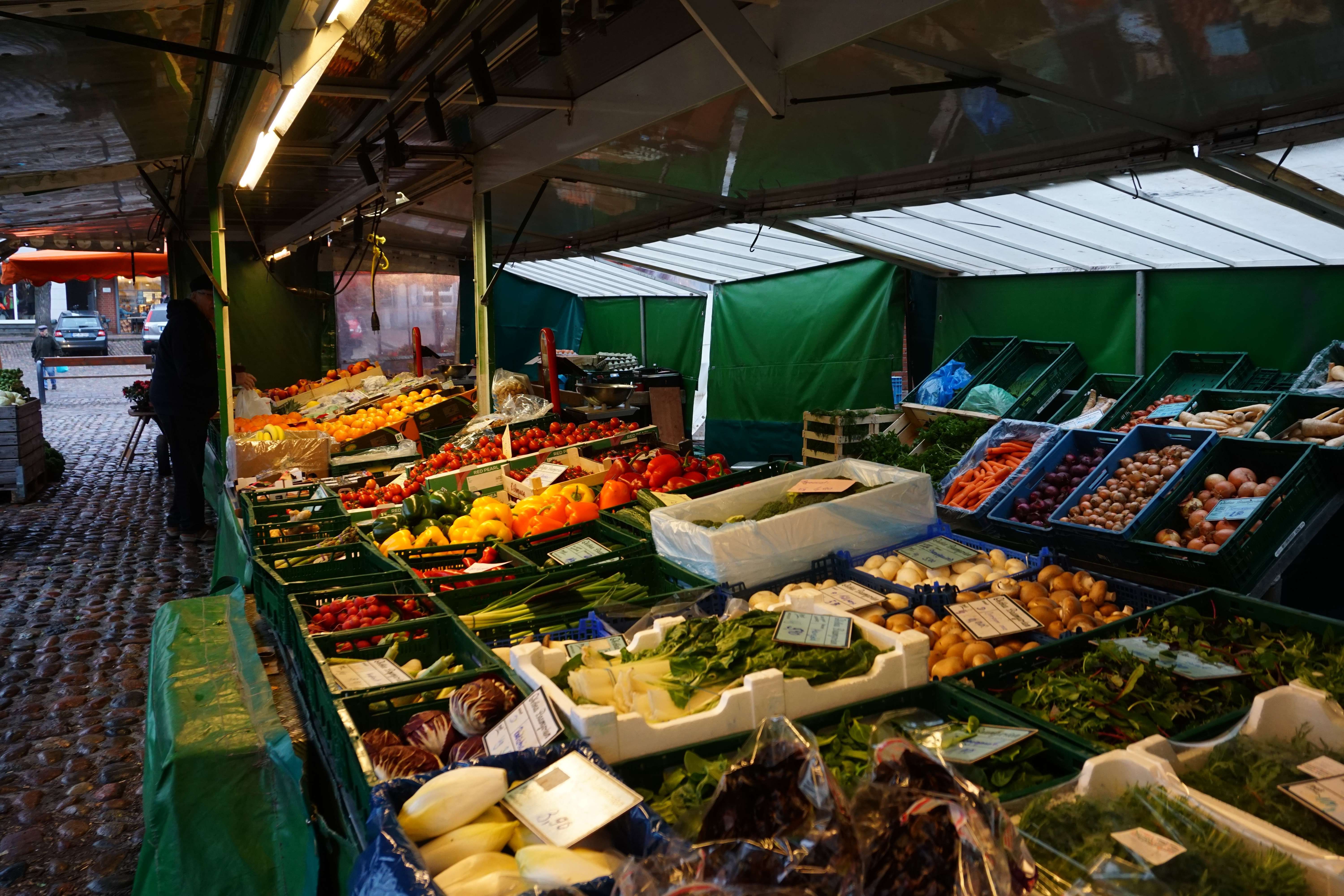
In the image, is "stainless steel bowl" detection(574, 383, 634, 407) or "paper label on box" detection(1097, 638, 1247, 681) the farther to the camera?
"stainless steel bowl" detection(574, 383, 634, 407)

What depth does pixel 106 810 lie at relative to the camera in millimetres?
3693

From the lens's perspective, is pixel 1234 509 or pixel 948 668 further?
pixel 1234 509

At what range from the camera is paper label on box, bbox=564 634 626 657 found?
8.21 ft

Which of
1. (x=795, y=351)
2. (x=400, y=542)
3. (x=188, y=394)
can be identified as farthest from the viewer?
(x=795, y=351)

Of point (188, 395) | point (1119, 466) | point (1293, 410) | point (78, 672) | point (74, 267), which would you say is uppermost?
point (74, 267)

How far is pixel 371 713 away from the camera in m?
2.24

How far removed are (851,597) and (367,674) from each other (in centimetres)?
163

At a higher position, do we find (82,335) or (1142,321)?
(82,335)

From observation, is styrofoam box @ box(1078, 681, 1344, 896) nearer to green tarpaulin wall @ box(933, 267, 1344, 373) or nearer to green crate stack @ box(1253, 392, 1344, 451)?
green crate stack @ box(1253, 392, 1344, 451)

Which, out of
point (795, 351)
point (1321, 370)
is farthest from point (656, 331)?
point (1321, 370)

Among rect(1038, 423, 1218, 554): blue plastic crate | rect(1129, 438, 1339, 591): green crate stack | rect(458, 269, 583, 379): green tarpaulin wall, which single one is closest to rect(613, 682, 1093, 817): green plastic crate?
rect(1129, 438, 1339, 591): green crate stack

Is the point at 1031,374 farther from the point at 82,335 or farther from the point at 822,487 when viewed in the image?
the point at 82,335

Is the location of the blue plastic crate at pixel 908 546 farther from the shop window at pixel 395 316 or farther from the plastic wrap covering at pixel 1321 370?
the shop window at pixel 395 316

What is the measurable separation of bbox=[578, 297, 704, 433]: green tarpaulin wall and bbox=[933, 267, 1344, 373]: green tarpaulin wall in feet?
16.0
